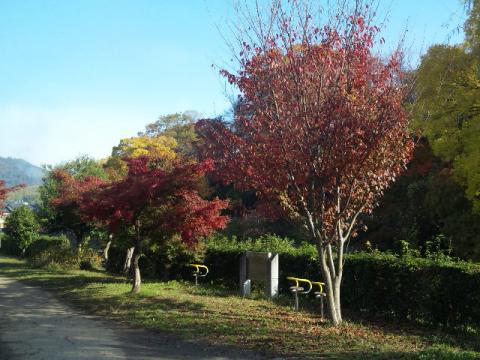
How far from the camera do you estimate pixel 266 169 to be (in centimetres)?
1046

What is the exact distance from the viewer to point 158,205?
15.3 metres

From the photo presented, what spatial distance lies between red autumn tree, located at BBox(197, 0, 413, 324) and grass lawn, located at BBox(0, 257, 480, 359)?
48.1 inches

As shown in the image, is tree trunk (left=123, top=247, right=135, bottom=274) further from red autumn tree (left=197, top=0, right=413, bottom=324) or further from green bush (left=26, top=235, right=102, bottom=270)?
red autumn tree (left=197, top=0, right=413, bottom=324)

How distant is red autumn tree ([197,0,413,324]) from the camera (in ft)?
32.6

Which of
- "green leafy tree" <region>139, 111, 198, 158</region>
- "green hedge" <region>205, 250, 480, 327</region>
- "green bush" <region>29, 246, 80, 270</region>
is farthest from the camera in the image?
"green leafy tree" <region>139, 111, 198, 158</region>

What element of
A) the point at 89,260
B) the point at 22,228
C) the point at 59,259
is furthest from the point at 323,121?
the point at 22,228

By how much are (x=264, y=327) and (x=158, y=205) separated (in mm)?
6179

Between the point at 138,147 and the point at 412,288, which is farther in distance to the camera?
the point at 138,147

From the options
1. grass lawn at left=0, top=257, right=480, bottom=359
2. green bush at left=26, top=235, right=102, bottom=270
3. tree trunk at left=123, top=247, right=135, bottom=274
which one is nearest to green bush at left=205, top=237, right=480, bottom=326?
grass lawn at left=0, top=257, right=480, bottom=359

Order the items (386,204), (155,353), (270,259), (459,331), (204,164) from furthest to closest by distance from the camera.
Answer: (386,204), (270,259), (204,164), (459,331), (155,353)

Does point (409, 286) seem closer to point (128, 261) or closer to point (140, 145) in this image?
point (128, 261)

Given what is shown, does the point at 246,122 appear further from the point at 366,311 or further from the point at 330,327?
the point at 366,311

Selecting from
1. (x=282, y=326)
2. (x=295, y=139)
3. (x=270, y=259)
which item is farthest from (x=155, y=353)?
(x=270, y=259)

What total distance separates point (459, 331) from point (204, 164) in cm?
721
